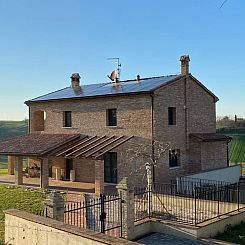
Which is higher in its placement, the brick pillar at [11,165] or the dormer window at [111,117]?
the dormer window at [111,117]

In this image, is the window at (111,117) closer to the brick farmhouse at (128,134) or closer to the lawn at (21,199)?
the brick farmhouse at (128,134)

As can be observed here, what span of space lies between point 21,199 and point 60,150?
5.15m

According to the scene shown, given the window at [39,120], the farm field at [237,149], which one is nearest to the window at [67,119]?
the window at [39,120]

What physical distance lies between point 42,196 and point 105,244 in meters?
11.8

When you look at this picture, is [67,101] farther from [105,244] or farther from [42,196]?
[105,244]

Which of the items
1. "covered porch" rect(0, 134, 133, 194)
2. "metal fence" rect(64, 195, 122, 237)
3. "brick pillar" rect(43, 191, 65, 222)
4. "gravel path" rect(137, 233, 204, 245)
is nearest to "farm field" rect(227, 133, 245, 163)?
"covered porch" rect(0, 134, 133, 194)

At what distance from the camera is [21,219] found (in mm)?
10672

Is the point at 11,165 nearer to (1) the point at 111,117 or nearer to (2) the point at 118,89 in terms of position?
(1) the point at 111,117

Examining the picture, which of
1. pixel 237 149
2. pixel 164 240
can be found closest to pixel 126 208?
pixel 164 240

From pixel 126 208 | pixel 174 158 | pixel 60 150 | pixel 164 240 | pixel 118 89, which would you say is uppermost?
pixel 118 89

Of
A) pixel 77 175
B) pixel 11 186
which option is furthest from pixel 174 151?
pixel 11 186

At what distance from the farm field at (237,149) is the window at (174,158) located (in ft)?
52.6

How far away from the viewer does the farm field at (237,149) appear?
38666mm

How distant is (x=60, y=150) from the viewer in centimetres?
2308
